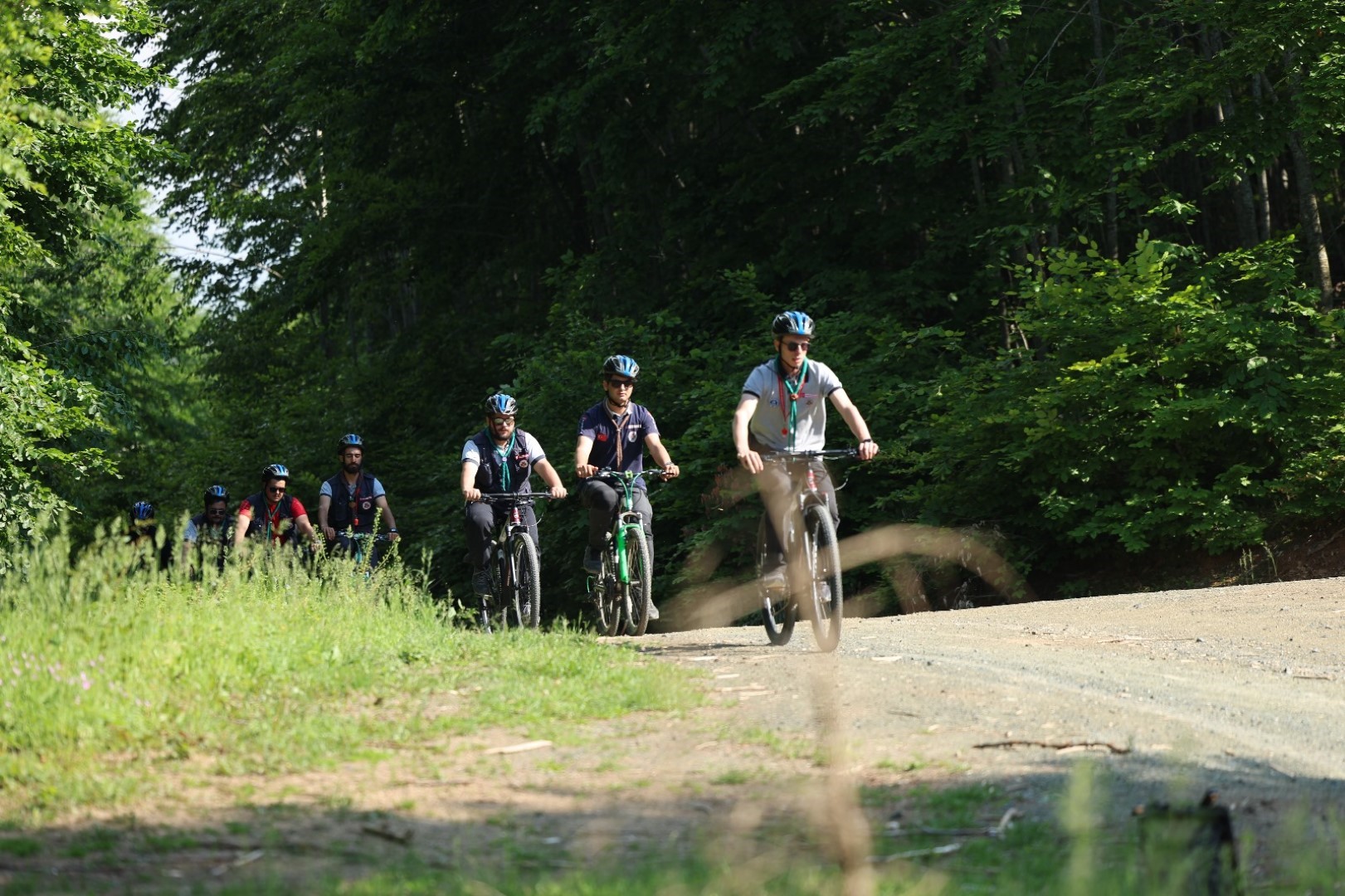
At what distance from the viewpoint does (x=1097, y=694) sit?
7875 millimetres

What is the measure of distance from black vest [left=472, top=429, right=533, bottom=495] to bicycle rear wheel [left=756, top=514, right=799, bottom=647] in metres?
2.79

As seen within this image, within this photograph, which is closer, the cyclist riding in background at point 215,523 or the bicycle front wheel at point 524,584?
the bicycle front wheel at point 524,584

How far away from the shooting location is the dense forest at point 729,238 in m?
16.1

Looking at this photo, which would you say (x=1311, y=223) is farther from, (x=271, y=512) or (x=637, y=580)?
(x=271, y=512)

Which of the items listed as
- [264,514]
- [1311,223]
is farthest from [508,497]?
[1311,223]

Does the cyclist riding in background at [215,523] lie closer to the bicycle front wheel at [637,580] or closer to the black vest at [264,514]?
the black vest at [264,514]

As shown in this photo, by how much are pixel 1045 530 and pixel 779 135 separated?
31.6 ft

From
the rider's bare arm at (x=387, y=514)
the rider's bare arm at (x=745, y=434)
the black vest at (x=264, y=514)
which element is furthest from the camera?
the black vest at (x=264, y=514)

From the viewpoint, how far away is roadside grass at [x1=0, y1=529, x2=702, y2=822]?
6.33 metres

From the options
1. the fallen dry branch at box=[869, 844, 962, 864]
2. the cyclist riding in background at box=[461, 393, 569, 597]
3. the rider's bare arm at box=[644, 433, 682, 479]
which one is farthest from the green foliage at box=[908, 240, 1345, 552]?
the fallen dry branch at box=[869, 844, 962, 864]

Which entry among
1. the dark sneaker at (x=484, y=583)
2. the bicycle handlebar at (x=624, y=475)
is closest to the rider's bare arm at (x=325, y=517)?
the dark sneaker at (x=484, y=583)

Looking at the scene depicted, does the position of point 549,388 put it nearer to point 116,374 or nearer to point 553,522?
point 553,522

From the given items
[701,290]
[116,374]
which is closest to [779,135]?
[701,290]

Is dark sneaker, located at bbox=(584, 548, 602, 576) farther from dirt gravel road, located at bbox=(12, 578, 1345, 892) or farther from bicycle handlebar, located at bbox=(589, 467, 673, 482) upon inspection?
dirt gravel road, located at bbox=(12, 578, 1345, 892)
